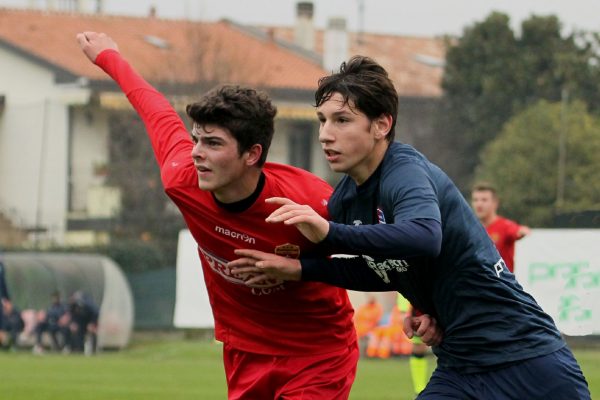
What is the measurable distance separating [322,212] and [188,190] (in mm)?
653

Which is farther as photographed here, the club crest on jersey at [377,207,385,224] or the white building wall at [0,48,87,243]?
the white building wall at [0,48,87,243]

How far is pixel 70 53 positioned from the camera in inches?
1608

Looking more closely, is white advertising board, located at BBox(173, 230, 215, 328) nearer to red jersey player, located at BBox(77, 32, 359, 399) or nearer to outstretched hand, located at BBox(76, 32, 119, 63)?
outstretched hand, located at BBox(76, 32, 119, 63)

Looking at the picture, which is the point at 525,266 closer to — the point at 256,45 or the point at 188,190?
the point at 188,190

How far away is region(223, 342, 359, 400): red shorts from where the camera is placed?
604 centimetres

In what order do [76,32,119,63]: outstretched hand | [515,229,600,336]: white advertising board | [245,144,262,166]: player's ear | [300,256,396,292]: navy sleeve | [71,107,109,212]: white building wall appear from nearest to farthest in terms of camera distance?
1. [300,256,396,292]: navy sleeve
2. [245,144,262,166]: player's ear
3. [76,32,119,63]: outstretched hand
4. [515,229,600,336]: white advertising board
5. [71,107,109,212]: white building wall

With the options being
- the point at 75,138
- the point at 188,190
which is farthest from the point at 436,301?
the point at 75,138

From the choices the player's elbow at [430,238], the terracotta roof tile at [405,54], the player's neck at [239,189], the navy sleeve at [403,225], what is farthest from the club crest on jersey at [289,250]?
the terracotta roof tile at [405,54]

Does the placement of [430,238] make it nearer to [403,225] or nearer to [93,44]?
[403,225]

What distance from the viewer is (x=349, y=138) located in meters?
5.25

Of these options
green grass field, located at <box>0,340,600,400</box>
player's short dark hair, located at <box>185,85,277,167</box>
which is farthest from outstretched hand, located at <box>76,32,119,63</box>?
green grass field, located at <box>0,340,600,400</box>

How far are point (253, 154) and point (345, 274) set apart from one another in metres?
0.75

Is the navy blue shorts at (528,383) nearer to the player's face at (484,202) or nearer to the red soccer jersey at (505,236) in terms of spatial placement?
the red soccer jersey at (505,236)

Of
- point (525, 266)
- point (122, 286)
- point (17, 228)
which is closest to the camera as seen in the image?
point (525, 266)
